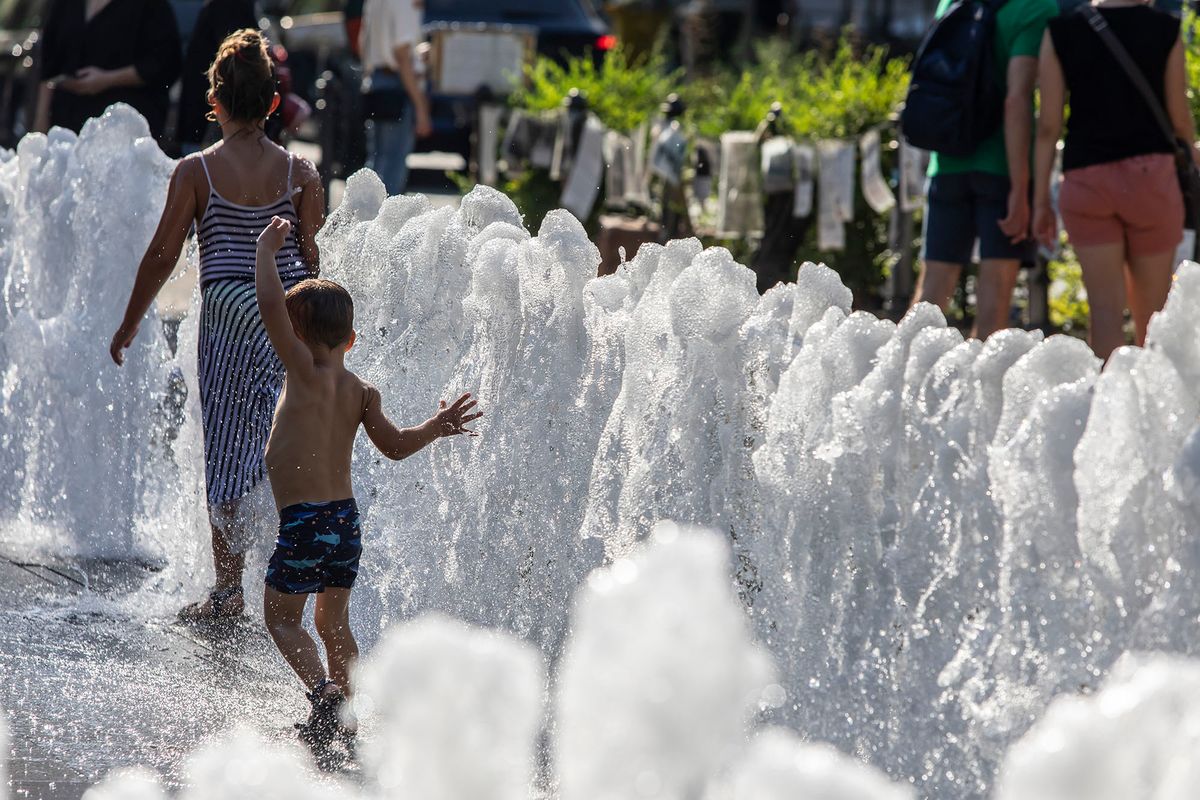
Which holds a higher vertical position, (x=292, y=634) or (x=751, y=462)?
(x=751, y=462)

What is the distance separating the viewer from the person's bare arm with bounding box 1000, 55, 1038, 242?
608 cm

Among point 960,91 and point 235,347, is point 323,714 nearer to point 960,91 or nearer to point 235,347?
point 235,347

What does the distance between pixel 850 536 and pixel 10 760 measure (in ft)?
5.43

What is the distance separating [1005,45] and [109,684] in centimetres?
374

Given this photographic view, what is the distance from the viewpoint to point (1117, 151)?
231 inches

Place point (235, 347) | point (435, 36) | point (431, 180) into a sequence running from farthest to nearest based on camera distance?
point (431, 180) < point (435, 36) < point (235, 347)

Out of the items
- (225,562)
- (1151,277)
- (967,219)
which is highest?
(967,219)

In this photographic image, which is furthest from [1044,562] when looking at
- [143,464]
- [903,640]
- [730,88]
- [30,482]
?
[730,88]

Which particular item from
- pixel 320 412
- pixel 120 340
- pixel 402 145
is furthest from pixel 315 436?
pixel 402 145

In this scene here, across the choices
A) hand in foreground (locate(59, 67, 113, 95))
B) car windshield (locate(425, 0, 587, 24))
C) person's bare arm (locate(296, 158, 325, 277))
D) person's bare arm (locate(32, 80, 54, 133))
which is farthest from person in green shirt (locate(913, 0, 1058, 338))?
car windshield (locate(425, 0, 587, 24))

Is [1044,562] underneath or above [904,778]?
above

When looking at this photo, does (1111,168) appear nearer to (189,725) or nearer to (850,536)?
(850,536)

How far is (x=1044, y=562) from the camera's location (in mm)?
2744

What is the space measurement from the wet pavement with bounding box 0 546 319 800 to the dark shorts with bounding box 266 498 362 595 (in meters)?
0.30
